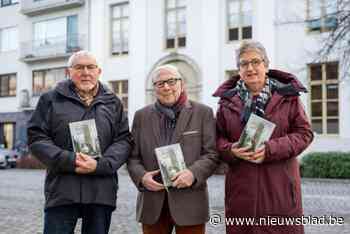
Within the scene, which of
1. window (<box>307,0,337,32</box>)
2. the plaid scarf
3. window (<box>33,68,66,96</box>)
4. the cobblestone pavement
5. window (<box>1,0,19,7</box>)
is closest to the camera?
the plaid scarf

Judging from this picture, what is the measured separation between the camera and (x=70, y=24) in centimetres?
2941

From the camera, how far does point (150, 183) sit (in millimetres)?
4016

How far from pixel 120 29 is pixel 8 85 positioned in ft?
33.9

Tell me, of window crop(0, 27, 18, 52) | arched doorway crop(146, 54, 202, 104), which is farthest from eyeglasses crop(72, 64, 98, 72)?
window crop(0, 27, 18, 52)

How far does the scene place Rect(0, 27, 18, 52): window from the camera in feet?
107

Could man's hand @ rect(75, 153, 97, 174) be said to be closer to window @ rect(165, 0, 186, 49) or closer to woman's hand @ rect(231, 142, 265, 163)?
woman's hand @ rect(231, 142, 265, 163)

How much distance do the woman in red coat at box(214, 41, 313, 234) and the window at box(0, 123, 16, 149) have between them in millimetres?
29522

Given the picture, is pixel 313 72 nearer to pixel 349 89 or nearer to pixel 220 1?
pixel 349 89

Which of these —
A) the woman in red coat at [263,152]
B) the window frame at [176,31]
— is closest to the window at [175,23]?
the window frame at [176,31]

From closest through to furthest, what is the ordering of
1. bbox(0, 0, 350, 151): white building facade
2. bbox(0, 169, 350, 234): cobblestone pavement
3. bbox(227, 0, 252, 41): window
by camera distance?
bbox(0, 169, 350, 234): cobblestone pavement → bbox(0, 0, 350, 151): white building facade → bbox(227, 0, 252, 41): window

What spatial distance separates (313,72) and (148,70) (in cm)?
842

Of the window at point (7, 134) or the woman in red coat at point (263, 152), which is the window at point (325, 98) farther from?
the window at point (7, 134)

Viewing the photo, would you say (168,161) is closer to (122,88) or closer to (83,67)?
(83,67)

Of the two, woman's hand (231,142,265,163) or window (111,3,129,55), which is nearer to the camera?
woman's hand (231,142,265,163)
